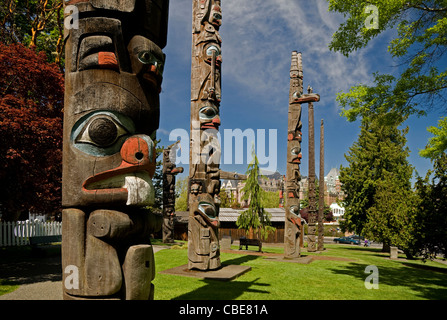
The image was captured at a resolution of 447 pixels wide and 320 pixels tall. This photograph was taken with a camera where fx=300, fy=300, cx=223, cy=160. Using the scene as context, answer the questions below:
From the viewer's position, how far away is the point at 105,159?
320 centimetres

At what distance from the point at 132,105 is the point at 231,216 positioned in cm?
2719

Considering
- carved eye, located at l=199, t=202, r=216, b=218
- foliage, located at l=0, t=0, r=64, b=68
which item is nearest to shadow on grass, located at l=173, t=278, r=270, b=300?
carved eye, located at l=199, t=202, r=216, b=218

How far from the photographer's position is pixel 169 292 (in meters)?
7.42

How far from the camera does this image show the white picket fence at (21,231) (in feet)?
48.5

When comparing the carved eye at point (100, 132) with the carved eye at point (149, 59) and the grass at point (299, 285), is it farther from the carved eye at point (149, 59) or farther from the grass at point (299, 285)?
the grass at point (299, 285)

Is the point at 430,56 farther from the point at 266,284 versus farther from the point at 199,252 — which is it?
the point at 199,252

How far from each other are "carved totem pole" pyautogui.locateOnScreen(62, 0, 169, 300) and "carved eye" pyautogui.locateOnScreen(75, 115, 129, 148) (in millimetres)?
10

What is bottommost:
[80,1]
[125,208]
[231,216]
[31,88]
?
[231,216]

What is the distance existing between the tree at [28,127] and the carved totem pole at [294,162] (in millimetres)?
10219

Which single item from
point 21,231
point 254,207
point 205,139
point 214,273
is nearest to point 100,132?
point 205,139

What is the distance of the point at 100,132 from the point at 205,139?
23.9ft

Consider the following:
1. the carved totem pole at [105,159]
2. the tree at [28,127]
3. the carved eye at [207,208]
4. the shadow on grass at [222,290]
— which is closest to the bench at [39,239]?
the tree at [28,127]

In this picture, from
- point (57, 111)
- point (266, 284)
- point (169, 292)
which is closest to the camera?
point (169, 292)

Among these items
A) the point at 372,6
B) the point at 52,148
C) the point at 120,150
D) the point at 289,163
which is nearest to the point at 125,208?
the point at 120,150
